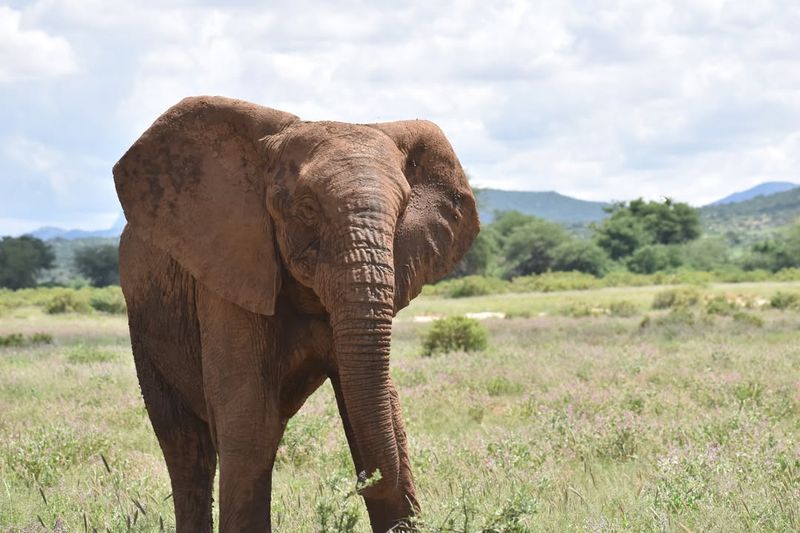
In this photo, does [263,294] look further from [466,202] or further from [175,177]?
[466,202]

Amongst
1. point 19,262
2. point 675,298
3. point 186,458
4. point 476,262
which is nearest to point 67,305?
point 675,298

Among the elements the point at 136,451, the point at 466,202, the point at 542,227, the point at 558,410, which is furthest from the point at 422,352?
the point at 542,227

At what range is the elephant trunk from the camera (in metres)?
5.65

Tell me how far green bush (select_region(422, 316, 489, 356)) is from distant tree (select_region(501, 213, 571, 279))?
69516 millimetres

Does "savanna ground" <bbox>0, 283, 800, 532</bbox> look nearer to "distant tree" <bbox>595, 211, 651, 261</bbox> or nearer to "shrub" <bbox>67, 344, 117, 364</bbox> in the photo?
"shrub" <bbox>67, 344, 117, 364</bbox>

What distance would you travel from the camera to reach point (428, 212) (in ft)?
21.7

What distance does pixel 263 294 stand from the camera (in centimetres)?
619

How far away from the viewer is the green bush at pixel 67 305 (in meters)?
46.8

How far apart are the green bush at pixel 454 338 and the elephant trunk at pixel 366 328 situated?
16739 millimetres

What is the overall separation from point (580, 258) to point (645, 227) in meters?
19.1

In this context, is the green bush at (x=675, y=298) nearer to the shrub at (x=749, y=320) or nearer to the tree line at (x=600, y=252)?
the shrub at (x=749, y=320)

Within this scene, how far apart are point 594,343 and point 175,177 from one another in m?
18.3

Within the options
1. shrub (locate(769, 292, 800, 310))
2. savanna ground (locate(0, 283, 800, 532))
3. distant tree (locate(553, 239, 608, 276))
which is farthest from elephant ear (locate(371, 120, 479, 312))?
distant tree (locate(553, 239, 608, 276))

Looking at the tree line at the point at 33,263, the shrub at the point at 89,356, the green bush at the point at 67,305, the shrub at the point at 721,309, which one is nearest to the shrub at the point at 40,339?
the shrub at the point at 89,356
